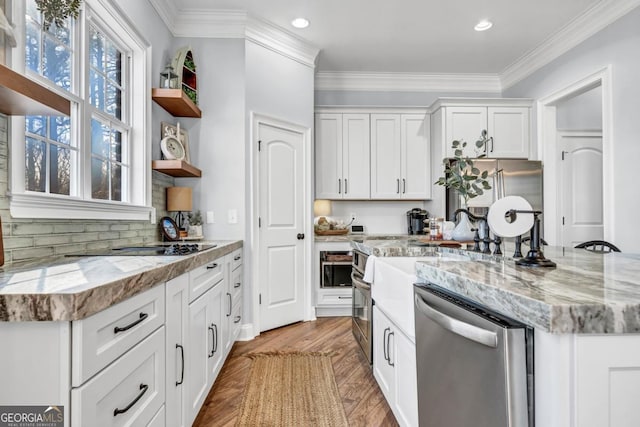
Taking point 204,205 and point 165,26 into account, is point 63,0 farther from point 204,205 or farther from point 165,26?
point 204,205

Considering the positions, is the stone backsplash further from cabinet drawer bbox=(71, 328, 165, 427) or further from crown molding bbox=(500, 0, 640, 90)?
crown molding bbox=(500, 0, 640, 90)

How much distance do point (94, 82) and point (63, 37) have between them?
35 cm

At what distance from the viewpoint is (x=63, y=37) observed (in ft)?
5.89

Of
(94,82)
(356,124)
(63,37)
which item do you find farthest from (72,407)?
(356,124)

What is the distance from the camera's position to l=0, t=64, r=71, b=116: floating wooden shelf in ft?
3.35

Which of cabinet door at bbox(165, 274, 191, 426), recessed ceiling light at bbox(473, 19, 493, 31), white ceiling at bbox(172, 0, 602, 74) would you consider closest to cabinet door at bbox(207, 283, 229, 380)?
cabinet door at bbox(165, 274, 191, 426)

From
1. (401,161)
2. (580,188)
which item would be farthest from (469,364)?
(580,188)

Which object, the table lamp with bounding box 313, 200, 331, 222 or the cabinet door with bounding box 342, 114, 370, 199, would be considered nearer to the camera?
the cabinet door with bounding box 342, 114, 370, 199

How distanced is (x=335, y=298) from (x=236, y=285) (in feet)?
4.45

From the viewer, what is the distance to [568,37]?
3.49 m

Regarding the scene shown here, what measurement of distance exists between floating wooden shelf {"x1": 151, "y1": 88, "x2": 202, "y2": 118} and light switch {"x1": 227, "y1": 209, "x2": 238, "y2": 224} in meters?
0.91

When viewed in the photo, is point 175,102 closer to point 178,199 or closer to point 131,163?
point 131,163

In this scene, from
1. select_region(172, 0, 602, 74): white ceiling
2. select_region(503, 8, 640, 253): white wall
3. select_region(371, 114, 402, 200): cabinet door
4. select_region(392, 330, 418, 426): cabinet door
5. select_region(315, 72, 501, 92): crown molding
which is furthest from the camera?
select_region(315, 72, 501, 92): crown molding
